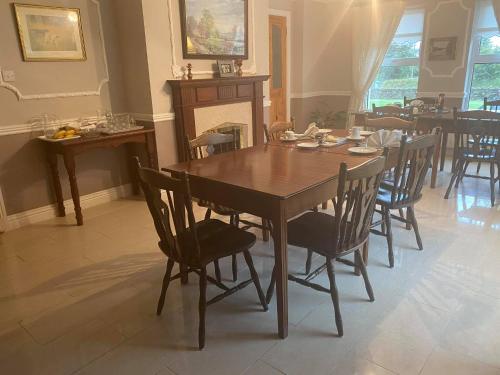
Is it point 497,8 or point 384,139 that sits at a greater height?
point 497,8

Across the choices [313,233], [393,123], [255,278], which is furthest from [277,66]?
[255,278]

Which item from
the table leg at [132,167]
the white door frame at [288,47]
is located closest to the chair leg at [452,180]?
the white door frame at [288,47]

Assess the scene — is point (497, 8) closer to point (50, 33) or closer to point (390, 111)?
point (390, 111)

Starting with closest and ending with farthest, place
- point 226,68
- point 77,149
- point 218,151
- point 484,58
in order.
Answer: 1. point 218,151
2. point 77,149
3. point 226,68
4. point 484,58

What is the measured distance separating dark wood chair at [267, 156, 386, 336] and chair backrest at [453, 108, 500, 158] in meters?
2.28

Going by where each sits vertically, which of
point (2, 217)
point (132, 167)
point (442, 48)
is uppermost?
point (442, 48)

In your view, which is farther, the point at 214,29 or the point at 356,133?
the point at 214,29

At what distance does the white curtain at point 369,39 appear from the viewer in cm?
576

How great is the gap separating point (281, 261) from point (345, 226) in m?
0.36

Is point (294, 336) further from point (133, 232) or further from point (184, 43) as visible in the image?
point (184, 43)

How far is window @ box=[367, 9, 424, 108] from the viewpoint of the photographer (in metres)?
5.74

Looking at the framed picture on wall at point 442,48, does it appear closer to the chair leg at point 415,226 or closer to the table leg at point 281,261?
the chair leg at point 415,226

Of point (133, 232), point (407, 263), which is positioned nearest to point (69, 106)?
point (133, 232)

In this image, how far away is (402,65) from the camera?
600cm
